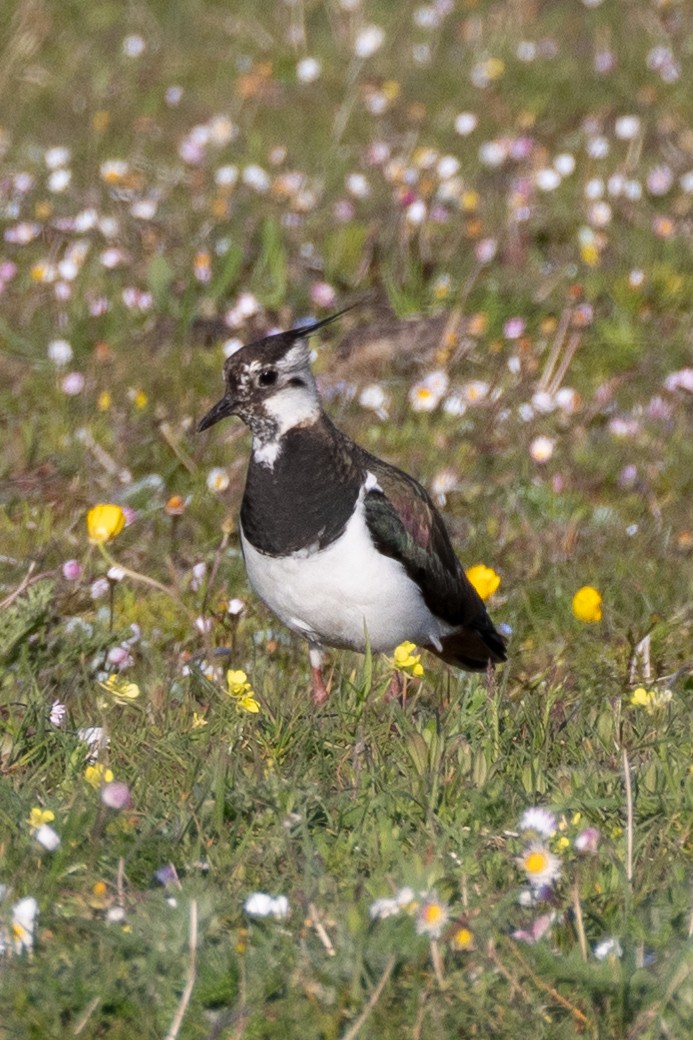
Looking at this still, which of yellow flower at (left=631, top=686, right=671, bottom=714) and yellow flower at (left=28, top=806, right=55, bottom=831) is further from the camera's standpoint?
yellow flower at (left=631, top=686, right=671, bottom=714)

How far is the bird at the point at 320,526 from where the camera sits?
459 cm

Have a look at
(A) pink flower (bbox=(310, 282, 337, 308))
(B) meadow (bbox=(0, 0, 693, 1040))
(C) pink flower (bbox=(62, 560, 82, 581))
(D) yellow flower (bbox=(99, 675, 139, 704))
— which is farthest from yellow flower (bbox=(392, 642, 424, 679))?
(A) pink flower (bbox=(310, 282, 337, 308))

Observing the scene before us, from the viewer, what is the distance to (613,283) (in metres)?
7.50

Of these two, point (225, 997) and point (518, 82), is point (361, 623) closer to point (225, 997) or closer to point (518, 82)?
point (225, 997)

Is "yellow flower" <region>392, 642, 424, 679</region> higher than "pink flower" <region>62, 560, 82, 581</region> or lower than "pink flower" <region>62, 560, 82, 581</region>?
higher

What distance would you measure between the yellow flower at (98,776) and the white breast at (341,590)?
1007 millimetres

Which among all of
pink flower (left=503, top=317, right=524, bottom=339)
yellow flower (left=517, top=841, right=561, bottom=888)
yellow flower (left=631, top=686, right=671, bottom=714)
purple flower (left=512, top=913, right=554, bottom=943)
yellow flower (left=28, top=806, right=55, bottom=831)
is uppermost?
yellow flower (left=28, top=806, right=55, bottom=831)

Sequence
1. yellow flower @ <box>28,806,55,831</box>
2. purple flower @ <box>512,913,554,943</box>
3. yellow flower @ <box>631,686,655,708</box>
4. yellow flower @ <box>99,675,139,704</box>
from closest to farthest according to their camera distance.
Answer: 1. purple flower @ <box>512,913,554,943</box>
2. yellow flower @ <box>28,806,55,831</box>
3. yellow flower @ <box>99,675,139,704</box>
4. yellow flower @ <box>631,686,655,708</box>

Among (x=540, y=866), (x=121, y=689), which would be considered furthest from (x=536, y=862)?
(x=121, y=689)

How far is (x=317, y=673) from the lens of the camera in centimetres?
481

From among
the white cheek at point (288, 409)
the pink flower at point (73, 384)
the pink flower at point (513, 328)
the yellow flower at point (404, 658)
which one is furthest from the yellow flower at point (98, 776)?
the pink flower at point (513, 328)

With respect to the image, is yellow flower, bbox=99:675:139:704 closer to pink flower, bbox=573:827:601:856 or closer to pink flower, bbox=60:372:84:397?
pink flower, bbox=573:827:601:856

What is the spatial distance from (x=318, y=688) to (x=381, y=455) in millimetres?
1948

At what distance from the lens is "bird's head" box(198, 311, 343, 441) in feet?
15.5
